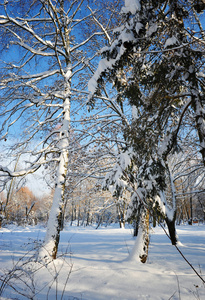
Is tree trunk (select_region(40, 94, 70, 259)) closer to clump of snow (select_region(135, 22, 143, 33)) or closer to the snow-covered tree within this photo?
the snow-covered tree

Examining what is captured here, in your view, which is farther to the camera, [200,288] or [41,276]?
[41,276]

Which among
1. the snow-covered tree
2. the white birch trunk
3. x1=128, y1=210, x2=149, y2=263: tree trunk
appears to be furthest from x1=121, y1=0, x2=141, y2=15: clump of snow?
x1=128, y1=210, x2=149, y2=263: tree trunk

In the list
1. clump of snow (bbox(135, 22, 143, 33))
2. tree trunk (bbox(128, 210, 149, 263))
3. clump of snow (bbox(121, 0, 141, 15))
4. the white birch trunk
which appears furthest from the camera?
tree trunk (bbox(128, 210, 149, 263))

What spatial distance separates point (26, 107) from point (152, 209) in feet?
18.9

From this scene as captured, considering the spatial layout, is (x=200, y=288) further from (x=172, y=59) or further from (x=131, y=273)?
(x=172, y=59)

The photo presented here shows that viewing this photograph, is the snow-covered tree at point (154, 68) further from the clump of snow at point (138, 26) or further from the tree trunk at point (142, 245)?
the tree trunk at point (142, 245)

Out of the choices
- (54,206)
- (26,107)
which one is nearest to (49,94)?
(26,107)

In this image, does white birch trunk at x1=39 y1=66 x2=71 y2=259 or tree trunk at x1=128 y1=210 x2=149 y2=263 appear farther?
tree trunk at x1=128 y1=210 x2=149 y2=263

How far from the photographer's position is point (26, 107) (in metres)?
6.38

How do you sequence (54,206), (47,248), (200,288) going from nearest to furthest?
1. (200,288)
2. (47,248)
3. (54,206)

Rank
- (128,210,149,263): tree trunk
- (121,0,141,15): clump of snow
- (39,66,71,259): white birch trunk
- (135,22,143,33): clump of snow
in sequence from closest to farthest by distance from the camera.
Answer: (121,0,141,15): clump of snow
(135,22,143,33): clump of snow
(39,66,71,259): white birch trunk
(128,210,149,263): tree trunk

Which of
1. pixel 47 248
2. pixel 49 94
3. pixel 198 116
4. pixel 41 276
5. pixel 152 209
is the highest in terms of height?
pixel 49 94

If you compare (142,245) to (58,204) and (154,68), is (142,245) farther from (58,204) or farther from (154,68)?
(154,68)

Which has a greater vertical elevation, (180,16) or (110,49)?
(180,16)
